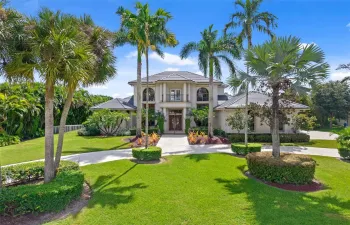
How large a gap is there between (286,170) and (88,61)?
9.36m

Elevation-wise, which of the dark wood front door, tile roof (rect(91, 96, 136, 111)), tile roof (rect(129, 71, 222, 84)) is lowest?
the dark wood front door

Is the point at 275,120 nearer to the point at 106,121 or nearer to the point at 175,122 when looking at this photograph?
the point at 106,121

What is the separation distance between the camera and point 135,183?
8859 millimetres

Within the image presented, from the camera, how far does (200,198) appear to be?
24.5 feet

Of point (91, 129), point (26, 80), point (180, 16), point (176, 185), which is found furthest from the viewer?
point (91, 129)

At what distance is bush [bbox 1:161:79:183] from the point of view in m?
8.37

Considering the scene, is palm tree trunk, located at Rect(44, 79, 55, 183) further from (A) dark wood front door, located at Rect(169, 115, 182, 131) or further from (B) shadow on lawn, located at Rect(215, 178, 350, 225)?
(A) dark wood front door, located at Rect(169, 115, 182, 131)

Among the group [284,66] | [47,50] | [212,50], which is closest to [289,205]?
[284,66]

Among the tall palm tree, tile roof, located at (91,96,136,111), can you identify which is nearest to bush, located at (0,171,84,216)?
the tall palm tree

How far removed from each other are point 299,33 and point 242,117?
34.9 ft

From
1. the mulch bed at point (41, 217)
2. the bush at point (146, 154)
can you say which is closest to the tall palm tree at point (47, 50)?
the mulch bed at point (41, 217)

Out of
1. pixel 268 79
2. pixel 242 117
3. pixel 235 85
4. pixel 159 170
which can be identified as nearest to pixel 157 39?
pixel 235 85

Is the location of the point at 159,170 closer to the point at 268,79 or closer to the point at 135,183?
the point at 135,183

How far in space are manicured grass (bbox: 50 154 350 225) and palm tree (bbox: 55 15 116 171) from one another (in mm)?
3127
